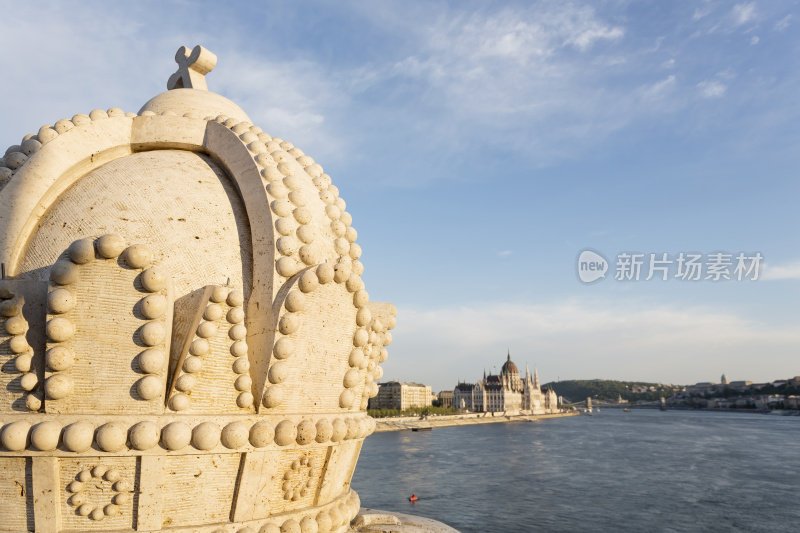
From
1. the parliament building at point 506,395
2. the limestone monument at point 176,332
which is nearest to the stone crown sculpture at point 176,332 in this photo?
the limestone monument at point 176,332

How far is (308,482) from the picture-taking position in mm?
6098

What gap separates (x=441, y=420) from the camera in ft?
316

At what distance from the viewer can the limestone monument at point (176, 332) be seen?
16.0ft

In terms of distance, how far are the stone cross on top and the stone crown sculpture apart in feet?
5.88

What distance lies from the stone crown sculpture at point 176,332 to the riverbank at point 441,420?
2494 inches

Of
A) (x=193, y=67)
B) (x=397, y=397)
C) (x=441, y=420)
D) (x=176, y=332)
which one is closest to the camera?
(x=176, y=332)

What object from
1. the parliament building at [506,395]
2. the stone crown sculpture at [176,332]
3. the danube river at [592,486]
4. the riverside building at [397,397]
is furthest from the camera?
the parliament building at [506,395]

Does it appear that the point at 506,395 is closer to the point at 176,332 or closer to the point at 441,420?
the point at 441,420

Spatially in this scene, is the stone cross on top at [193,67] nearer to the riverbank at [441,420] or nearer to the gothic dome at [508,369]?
the riverbank at [441,420]

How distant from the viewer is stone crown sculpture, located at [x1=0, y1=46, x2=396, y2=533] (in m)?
4.89

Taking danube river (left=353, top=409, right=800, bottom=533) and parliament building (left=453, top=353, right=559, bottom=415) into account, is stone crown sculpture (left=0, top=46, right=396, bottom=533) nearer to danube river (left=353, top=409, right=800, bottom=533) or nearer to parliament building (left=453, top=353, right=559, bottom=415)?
danube river (left=353, top=409, right=800, bottom=533)

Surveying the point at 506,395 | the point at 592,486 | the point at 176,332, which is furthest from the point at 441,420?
the point at 176,332

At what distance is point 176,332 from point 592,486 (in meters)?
34.3

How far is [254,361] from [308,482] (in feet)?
5.05
